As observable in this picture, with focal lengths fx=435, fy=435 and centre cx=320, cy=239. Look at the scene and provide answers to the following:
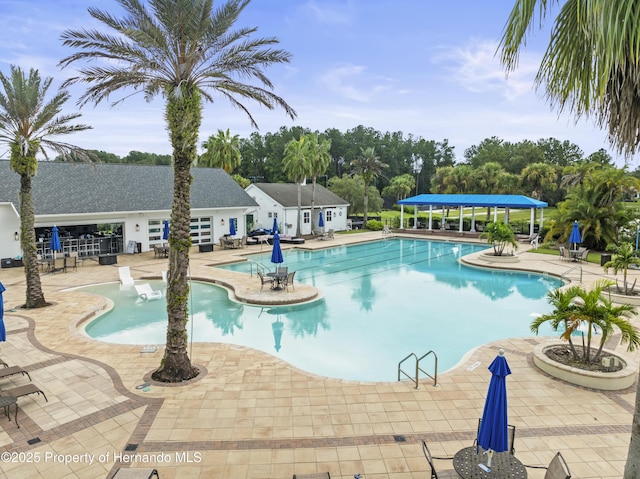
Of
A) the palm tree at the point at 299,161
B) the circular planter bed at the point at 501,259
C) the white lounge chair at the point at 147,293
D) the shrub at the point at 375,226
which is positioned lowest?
the white lounge chair at the point at 147,293

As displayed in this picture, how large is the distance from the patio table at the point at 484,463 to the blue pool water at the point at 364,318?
4793 millimetres

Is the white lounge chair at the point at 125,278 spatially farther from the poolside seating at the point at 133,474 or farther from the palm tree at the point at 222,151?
the palm tree at the point at 222,151

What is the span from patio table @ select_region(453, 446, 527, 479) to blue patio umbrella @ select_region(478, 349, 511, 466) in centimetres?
12

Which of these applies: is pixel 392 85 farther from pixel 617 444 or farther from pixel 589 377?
pixel 617 444

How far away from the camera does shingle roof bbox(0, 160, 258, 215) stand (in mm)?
24125

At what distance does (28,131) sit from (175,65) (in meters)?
8.73

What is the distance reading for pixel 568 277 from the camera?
69.4ft

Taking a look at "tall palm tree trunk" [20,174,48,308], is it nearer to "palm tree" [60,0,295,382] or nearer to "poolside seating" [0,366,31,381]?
"palm tree" [60,0,295,382]

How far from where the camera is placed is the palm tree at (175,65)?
30.4 feet

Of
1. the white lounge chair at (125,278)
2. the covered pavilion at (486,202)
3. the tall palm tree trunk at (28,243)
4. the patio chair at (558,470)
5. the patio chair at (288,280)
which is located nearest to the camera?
the patio chair at (558,470)

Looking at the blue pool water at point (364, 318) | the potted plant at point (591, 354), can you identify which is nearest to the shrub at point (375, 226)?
the blue pool water at point (364, 318)

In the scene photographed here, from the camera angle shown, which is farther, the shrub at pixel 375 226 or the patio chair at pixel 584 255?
the shrub at pixel 375 226

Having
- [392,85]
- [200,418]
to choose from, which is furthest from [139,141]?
[200,418]

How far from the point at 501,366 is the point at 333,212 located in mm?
37045
